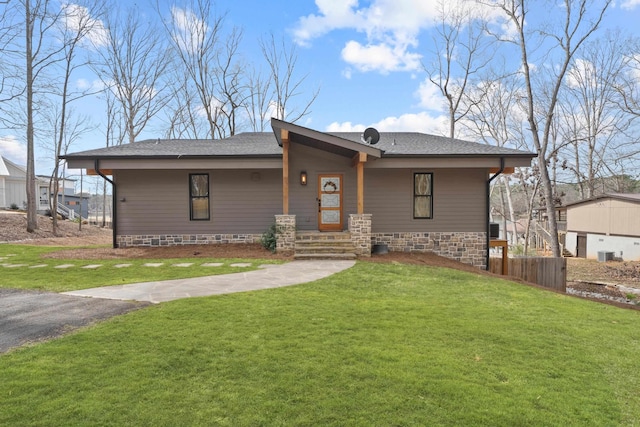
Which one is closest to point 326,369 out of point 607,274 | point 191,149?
point 191,149

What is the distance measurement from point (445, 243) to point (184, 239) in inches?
321

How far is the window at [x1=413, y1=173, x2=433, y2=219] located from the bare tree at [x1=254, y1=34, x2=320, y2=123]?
1433 centimetres

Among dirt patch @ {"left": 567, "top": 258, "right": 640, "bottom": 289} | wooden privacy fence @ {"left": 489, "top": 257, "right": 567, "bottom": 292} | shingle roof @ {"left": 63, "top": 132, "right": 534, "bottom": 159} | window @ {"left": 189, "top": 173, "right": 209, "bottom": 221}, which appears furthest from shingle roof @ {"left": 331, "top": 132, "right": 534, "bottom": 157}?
dirt patch @ {"left": 567, "top": 258, "right": 640, "bottom": 289}

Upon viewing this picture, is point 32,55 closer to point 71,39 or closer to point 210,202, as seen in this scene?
point 71,39

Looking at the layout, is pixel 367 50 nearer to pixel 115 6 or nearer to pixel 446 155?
pixel 446 155

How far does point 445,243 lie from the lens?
10.9m

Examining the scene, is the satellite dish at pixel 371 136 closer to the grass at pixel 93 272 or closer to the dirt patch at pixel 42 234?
the grass at pixel 93 272

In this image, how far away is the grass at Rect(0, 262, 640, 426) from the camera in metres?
2.42

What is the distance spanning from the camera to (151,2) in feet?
66.2

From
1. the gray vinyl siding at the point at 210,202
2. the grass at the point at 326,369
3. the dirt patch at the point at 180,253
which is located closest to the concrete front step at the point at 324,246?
the dirt patch at the point at 180,253

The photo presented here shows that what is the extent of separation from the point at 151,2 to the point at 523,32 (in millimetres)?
19536

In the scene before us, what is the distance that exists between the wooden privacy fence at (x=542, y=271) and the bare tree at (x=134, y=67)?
21.8 meters

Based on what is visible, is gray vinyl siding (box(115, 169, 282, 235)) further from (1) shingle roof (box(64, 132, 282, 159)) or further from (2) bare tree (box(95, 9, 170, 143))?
(2) bare tree (box(95, 9, 170, 143))

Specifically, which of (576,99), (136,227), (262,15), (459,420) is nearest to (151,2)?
(262,15)
